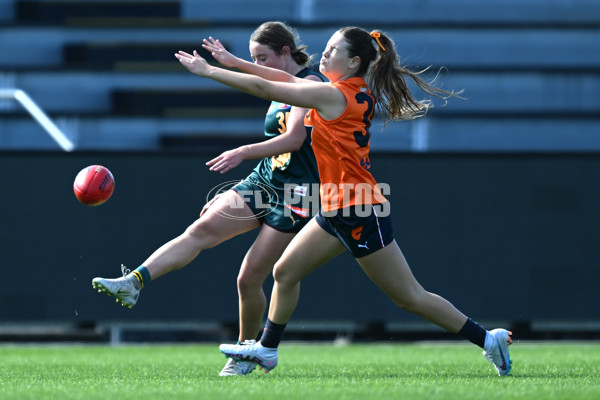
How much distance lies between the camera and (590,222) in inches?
370

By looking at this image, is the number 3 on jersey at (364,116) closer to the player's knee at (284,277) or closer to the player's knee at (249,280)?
the player's knee at (284,277)

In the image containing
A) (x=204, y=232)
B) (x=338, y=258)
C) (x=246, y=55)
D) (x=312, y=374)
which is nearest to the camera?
(x=204, y=232)

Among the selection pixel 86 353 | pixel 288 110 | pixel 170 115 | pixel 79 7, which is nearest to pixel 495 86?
pixel 170 115

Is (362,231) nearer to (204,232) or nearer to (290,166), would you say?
(290,166)

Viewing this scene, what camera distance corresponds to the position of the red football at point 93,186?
244 inches

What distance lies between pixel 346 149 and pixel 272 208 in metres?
0.76

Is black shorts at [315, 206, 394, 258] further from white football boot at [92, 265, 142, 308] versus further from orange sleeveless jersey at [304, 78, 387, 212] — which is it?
white football boot at [92, 265, 142, 308]

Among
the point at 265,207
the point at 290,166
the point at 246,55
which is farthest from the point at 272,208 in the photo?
the point at 246,55

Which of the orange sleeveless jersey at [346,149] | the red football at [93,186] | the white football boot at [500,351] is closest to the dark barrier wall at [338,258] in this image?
the red football at [93,186]

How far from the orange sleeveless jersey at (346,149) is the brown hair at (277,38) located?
740mm

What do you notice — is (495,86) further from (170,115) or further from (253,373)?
(253,373)

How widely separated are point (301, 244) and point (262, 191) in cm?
58

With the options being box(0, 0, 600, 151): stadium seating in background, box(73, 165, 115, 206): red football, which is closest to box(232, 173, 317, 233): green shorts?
box(73, 165, 115, 206): red football

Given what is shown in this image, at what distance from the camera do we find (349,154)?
525cm
